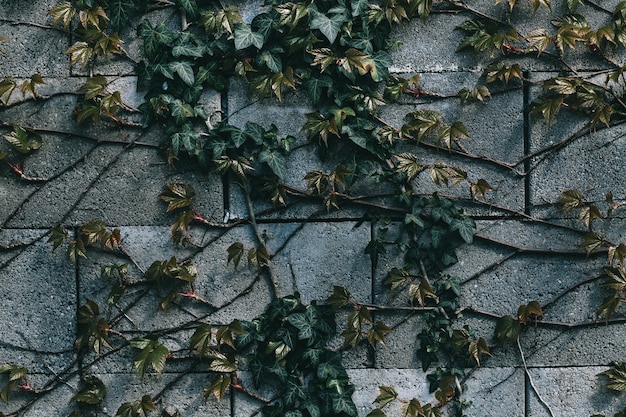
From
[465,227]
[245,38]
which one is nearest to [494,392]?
[465,227]

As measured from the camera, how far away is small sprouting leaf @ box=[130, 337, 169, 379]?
3.61 meters

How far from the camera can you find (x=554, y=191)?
12.2 ft

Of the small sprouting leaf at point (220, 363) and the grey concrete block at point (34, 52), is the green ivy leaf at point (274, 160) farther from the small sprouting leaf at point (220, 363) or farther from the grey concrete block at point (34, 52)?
the grey concrete block at point (34, 52)

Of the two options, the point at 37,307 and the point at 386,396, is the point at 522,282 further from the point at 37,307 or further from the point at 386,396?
the point at 37,307

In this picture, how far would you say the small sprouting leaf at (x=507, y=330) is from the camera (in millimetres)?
3646

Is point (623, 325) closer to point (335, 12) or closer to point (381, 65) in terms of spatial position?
point (381, 65)

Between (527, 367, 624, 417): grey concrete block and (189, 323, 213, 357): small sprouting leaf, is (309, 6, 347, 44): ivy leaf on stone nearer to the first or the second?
(189, 323, 213, 357): small sprouting leaf

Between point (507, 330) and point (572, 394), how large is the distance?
1.33ft

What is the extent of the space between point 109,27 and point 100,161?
568mm

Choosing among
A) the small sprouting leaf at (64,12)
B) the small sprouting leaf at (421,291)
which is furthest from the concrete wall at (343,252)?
the small sprouting leaf at (64,12)

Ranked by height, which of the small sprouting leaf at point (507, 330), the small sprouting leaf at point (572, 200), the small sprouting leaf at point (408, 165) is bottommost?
the small sprouting leaf at point (507, 330)

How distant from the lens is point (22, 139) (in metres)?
3.70

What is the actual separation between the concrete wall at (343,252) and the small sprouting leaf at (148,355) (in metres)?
0.07

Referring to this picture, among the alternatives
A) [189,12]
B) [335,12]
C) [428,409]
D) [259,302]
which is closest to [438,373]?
[428,409]
